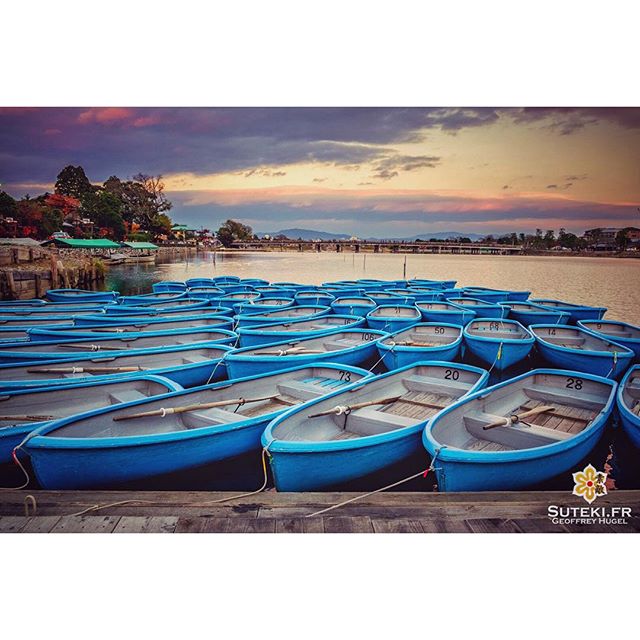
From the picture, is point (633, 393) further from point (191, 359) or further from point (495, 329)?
point (191, 359)

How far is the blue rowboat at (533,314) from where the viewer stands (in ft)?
37.8

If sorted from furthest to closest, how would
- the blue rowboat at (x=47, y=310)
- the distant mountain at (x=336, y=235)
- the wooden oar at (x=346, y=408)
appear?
the blue rowboat at (x=47, y=310)
the distant mountain at (x=336, y=235)
the wooden oar at (x=346, y=408)

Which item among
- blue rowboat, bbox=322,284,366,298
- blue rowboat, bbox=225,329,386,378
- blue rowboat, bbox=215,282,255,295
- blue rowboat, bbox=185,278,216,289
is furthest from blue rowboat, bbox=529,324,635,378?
blue rowboat, bbox=185,278,216,289

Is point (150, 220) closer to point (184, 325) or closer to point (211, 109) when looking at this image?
point (211, 109)

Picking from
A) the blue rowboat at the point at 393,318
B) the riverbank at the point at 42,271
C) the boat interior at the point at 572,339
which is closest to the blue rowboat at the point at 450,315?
the blue rowboat at the point at 393,318

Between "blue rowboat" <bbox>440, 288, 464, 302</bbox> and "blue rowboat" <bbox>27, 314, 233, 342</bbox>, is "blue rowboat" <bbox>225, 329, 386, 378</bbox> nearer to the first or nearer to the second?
"blue rowboat" <bbox>27, 314, 233, 342</bbox>

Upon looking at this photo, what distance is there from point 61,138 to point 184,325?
244 inches

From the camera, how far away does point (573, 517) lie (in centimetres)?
397

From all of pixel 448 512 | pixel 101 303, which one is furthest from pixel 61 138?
pixel 101 303

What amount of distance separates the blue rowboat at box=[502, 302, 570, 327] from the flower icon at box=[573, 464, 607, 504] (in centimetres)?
822

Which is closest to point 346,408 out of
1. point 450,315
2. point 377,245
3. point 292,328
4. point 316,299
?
point 377,245

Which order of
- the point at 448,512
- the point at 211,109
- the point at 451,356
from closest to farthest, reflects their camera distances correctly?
the point at 448,512 → the point at 211,109 → the point at 451,356

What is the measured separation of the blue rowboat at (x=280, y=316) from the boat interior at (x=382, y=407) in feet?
13.8

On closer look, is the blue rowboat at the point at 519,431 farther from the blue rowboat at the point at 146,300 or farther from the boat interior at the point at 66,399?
the blue rowboat at the point at 146,300
